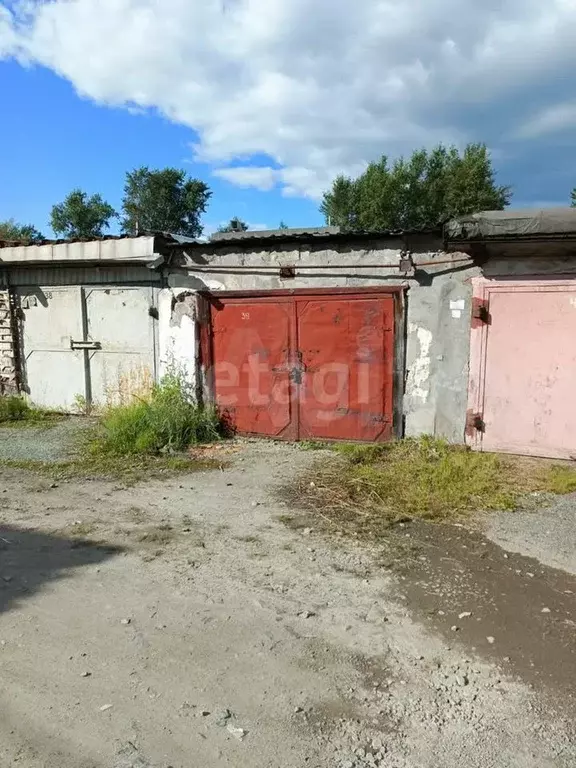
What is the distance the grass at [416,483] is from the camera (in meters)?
5.21

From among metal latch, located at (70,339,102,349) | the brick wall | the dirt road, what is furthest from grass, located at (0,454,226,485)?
the brick wall

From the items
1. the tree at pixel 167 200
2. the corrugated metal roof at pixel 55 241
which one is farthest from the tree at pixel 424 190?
the corrugated metal roof at pixel 55 241

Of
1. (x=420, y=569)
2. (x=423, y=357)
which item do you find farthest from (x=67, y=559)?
(x=423, y=357)

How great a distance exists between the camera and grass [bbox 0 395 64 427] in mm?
9578

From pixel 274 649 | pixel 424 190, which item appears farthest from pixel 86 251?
pixel 424 190

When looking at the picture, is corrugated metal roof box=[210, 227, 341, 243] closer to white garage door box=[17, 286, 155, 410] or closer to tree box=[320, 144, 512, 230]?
white garage door box=[17, 286, 155, 410]

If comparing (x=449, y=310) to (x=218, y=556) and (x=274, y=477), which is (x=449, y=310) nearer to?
(x=274, y=477)

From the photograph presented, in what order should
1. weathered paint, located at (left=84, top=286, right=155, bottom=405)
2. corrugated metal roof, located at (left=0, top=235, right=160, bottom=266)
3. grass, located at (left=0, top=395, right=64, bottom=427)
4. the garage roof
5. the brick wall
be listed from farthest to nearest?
the brick wall, grass, located at (left=0, top=395, right=64, bottom=427), weathered paint, located at (left=84, top=286, right=155, bottom=405), corrugated metal roof, located at (left=0, top=235, right=160, bottom=266), the garage roof

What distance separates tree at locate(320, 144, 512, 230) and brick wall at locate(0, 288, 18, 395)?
72.3 ft

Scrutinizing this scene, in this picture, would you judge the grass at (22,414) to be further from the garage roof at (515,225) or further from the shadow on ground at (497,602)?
the shadow on ground at (497,602)

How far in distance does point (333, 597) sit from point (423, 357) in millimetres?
4241

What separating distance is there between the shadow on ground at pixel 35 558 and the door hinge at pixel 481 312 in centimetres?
487

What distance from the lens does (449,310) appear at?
7.05 meters
